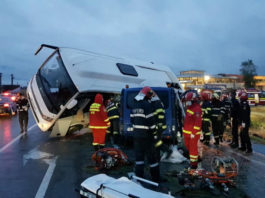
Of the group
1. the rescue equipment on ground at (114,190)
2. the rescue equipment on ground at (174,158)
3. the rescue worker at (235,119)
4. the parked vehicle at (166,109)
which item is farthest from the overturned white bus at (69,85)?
the rescue equipment on ground at (114,190)

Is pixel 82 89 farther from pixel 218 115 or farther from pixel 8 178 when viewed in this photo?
pixel 218 115

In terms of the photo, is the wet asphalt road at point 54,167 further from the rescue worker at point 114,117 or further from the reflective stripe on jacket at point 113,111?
the reflective stripe on jacket at point 113,111

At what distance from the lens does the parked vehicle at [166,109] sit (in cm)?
727

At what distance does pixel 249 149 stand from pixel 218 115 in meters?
1.63

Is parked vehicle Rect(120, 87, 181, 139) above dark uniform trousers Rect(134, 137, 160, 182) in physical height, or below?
above

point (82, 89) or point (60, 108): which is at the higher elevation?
point (82, 89)

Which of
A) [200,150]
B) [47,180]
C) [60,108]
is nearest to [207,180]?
[47,180]

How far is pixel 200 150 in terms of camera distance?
7820mm

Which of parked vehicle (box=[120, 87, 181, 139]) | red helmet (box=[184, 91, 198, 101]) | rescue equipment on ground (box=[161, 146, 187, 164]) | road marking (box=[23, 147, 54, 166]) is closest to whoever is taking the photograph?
red helmet (box=[184, 91, 198, 101])

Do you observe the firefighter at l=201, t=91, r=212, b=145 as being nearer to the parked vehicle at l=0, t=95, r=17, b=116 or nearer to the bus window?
the bus window

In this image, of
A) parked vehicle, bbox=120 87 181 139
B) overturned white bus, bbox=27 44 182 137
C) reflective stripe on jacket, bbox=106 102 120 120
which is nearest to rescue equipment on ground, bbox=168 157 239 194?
parked vehicle, bbox=120 87 181 139

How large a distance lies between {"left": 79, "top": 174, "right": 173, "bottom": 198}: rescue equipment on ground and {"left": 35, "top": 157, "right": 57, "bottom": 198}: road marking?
0.96m

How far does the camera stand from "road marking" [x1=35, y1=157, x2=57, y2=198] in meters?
4.34

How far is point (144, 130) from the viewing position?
4680mm
